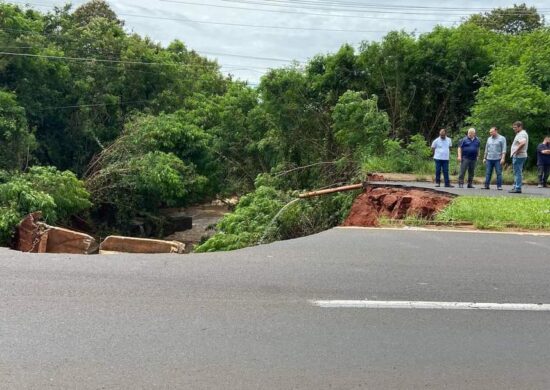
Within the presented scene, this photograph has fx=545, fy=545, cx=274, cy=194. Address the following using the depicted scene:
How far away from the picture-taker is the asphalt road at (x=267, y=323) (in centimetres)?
410

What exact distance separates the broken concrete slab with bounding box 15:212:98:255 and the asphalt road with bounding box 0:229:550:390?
3553mm

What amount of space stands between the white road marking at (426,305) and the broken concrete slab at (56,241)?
21.7ft

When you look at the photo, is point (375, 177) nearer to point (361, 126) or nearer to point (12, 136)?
point (361, 126)

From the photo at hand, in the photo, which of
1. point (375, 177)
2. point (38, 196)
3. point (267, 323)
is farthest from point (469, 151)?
point (38, 196)

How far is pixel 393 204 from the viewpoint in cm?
1277

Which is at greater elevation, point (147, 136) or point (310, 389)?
point (147, 136)

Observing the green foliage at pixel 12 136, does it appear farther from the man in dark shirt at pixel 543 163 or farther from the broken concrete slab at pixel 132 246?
the man in dark shirt at pixel 543 163

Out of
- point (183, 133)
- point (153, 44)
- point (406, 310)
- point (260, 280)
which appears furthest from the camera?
point (153, 44)

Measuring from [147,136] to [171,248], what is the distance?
1451 centimetres

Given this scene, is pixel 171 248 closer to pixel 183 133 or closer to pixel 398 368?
pixel 398 368

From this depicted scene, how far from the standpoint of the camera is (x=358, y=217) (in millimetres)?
12391

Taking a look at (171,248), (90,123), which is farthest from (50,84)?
(171,248)

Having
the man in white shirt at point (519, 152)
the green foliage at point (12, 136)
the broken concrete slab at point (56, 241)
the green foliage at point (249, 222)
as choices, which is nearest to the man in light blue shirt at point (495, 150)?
the man in white shirt at point (519, 152)

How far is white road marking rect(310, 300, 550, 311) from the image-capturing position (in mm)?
5660
